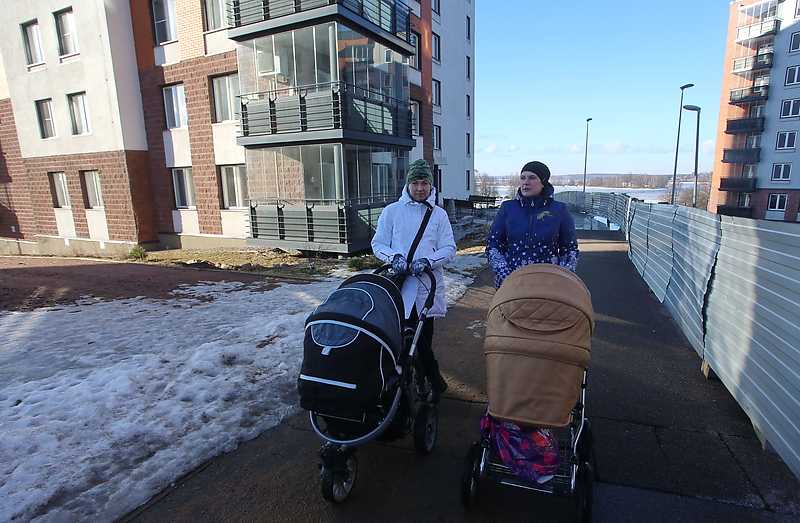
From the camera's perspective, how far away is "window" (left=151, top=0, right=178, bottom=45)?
53.2ft

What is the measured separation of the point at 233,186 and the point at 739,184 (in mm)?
51752

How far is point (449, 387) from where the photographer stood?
14.3 ft

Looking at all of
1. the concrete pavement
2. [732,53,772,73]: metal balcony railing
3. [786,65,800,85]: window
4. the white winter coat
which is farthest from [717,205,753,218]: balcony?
the white winter coat

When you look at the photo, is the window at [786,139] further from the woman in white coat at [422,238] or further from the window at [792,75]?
the woman in white coat at [422,238]

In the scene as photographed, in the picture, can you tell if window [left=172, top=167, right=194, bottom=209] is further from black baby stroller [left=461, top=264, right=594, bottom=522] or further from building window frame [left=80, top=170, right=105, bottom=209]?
black baby stroller [left=461, top=264, right=594, bottom=522]

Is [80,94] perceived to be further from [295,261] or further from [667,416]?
[667,416]

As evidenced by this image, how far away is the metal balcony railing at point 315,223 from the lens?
42.5 feet

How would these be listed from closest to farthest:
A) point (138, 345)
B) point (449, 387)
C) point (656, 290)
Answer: point (449, 387) < point (138, 345) < point (656, 290)

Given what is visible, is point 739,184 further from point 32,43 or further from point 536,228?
point 32,43

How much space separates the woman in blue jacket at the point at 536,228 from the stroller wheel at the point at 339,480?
2.06 m

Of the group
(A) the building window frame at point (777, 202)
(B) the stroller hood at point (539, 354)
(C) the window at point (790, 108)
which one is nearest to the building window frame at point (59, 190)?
(B) the stroller hood at point (539, 354)

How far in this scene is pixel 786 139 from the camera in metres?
42.3

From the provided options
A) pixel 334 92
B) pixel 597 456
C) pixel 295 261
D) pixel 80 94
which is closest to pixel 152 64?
pixel 80 94

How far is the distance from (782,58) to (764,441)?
2206 inches
